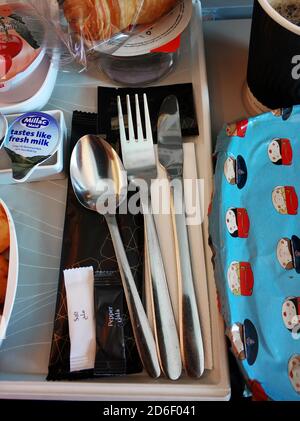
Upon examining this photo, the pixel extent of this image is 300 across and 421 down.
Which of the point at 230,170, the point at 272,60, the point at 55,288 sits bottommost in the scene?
the point at 55,288

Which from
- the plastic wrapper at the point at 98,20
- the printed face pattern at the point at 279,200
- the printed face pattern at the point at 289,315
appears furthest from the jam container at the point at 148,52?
the printed face pattern at the point at 289,315

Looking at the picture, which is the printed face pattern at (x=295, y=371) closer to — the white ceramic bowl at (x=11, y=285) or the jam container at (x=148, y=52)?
the white ceramic bowl at (x=11, y=285)

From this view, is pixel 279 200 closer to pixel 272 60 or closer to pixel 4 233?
pixel 272 60

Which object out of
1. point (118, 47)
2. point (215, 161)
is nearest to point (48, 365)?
point (215, 161)

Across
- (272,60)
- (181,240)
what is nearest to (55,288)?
(181,240)

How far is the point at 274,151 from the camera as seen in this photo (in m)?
0.52

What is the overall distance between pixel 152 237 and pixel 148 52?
254 millimetres

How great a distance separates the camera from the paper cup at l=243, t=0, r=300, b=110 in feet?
1.44

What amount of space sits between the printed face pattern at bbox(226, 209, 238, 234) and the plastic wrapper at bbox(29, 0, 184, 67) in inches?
10.8

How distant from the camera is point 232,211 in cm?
48

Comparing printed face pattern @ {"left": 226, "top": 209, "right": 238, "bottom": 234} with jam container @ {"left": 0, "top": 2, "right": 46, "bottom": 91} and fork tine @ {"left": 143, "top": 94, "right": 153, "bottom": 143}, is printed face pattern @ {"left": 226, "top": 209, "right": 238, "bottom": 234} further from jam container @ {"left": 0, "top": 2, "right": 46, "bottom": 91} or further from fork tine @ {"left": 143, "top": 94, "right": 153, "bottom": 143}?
jam container @ {"left": 0, "top": 2, "right": 46, "bottom": 91}

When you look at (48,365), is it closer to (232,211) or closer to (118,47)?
(232,211)

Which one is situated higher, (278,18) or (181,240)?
(278,18)

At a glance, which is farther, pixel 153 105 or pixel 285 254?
pixel 153 105
